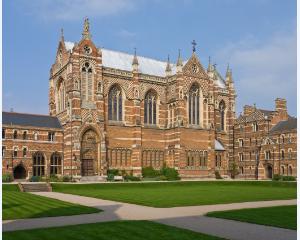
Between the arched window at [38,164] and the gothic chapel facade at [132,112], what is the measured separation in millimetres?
3275

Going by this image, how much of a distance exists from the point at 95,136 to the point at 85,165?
475cm

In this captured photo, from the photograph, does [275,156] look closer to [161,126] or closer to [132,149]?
[161,126]

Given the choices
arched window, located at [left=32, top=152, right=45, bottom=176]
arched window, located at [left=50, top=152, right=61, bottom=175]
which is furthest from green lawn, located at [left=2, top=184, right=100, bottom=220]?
arched window, located at [left=50, top=152, right=61, bottom=175]

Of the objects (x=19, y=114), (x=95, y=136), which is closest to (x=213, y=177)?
(x=95, y=136)

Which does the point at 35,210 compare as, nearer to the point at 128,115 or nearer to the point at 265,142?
the point at 128,115

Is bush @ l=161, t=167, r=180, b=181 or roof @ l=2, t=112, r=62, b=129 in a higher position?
roof @ l=2, t=112, r=62, b=129

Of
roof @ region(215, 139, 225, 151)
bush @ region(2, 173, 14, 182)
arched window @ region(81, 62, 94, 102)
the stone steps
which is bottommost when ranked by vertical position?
the stone steps

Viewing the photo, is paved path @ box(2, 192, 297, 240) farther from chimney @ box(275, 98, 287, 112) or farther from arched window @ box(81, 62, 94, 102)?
chimney @ box(275, 98, 287, 112)

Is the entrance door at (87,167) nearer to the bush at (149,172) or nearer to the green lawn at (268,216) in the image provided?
the bush at (149,172)

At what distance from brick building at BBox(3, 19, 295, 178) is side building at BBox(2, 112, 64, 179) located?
163 millimetres

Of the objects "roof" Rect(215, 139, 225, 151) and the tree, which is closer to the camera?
"roof" Rect(215, 139, 225, 151)

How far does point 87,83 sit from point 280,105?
3740 centimetres

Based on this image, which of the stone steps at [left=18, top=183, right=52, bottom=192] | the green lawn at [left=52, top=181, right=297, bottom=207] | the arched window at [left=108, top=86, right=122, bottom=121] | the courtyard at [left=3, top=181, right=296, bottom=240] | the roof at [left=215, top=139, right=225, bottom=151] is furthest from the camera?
the roof at [left=215, top=139, right=225, bottom=151]

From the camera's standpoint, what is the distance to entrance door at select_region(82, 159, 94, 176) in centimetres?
6341
